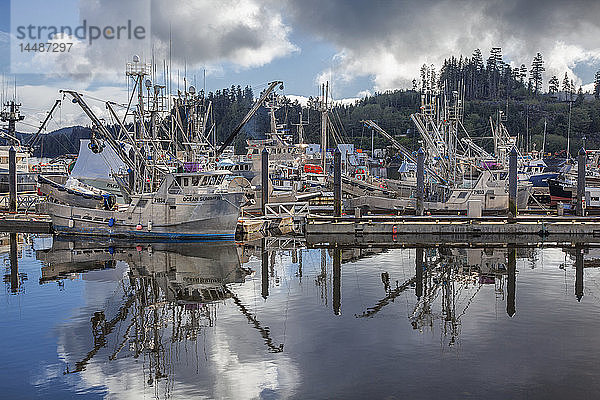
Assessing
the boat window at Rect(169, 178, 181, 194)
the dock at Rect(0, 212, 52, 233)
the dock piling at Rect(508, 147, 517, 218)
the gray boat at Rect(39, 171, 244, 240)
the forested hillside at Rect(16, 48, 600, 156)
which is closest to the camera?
the gray boat at Rect(39, 171, 244, 240)

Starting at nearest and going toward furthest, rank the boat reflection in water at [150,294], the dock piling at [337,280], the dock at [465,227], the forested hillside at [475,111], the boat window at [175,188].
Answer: the boat reflection in water at [150,294] < the dock piling at [337,280] < the boat window at [175,188] < the dock at [465,227] < the forested hillside at [475,111]

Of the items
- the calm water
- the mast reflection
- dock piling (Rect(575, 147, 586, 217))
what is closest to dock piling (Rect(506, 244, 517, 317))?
the calm water

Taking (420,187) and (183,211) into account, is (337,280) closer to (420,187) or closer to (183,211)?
(183,211)

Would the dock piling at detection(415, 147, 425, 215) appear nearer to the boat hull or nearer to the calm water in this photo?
the calm water

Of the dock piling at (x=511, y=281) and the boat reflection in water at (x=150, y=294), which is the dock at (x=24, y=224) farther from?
the dock piling at (x=511, y=281)

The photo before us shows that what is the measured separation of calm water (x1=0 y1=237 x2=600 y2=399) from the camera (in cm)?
1324

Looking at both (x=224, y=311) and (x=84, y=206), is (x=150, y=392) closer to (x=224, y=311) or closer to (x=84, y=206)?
(x=224, y=311)

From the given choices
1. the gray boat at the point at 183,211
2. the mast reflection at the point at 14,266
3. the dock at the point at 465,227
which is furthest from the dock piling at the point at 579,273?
the mast reflection at the point at 14,266

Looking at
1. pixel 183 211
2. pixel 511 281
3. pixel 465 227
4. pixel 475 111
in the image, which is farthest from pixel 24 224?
pixel 475 111

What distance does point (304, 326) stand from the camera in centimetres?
1767

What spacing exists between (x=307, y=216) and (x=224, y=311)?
17707 millimetres

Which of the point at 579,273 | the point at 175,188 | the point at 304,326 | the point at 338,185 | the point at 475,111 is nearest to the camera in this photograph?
the point at 304,326

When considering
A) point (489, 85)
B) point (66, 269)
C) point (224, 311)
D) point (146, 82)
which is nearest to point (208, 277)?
point (224, 311)

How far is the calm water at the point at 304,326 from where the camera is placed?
43.4 feet
